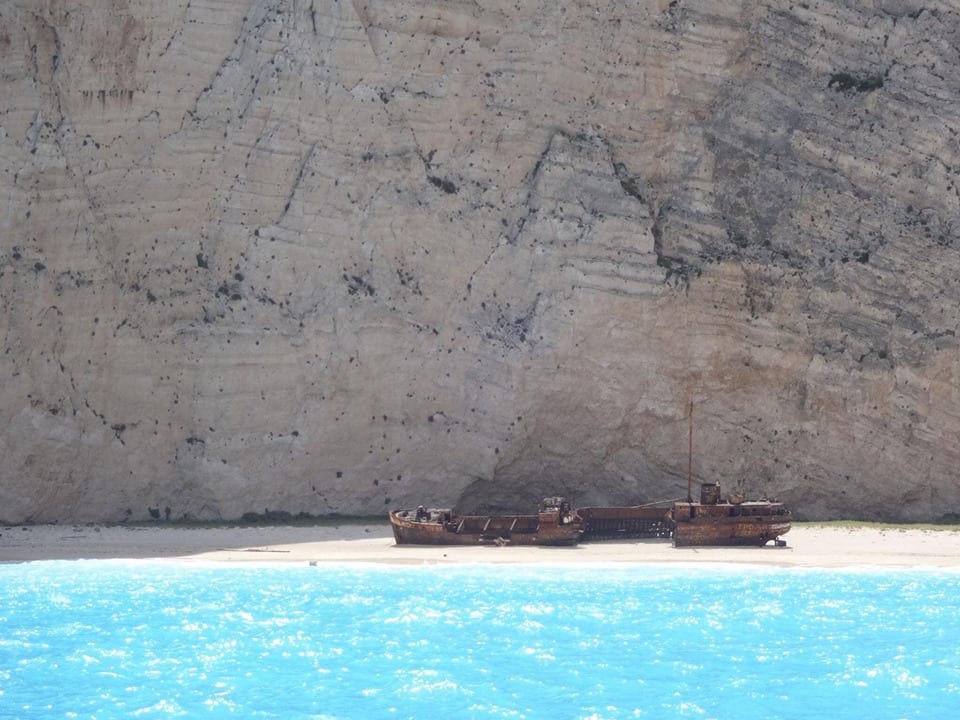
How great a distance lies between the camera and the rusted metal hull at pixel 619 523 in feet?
80.1

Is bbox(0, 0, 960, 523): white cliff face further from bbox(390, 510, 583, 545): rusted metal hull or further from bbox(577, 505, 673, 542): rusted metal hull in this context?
bbox(390, 510, 583, 545): rusted metal hull

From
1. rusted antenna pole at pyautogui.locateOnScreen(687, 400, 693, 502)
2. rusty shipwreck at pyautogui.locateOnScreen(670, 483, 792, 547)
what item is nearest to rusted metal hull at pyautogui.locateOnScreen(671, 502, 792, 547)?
rusty shipwreck at pyautogui.locateOnScreen(670, 483, 792, 547)

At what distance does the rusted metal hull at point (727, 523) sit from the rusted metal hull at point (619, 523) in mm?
922

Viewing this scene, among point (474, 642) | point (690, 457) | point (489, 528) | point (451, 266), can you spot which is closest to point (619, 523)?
Result: point (690, 457)

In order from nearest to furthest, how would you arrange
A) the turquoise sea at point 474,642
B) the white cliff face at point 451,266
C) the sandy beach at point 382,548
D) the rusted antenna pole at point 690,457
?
the turquoise sea at point 474,642 → the sandy beach at point 382,548 → the rusted antenna pole at point 690,457 → the white cliff face at point 451,266

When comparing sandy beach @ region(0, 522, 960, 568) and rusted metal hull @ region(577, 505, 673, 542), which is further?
rusted metal hull @ region(577, 505, 673, 542)

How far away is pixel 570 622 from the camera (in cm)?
1742

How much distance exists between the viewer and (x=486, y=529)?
78.4 ft

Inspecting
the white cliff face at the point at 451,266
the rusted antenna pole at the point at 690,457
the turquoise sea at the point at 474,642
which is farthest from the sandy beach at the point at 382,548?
the white cliff face at the point at 451,266

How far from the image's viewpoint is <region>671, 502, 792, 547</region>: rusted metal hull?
23406mm

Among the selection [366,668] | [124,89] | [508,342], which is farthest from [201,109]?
[366,668]

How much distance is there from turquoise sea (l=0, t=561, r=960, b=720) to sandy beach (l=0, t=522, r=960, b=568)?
0.59m

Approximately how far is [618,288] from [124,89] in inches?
374

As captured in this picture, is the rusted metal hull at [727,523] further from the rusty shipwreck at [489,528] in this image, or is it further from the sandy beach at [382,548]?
the rusty shipwreck at [489,528]
